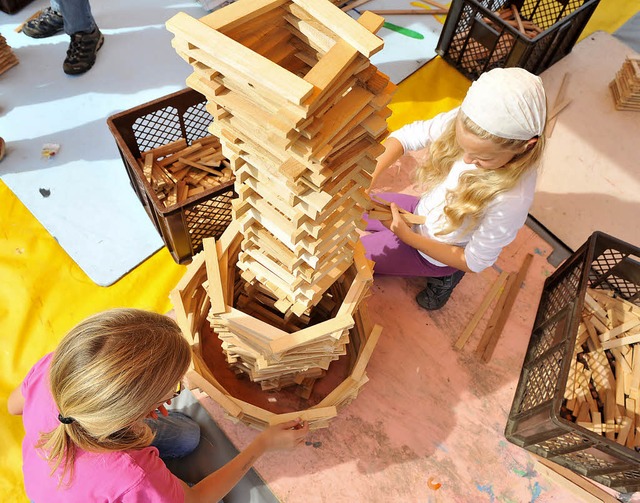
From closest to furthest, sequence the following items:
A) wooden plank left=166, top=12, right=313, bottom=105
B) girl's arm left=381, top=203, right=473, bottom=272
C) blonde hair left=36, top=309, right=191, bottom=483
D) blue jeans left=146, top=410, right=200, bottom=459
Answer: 1. wooden plank left=166, top=12, right=313, bottom=105
2. blonde hair left=36, top=309, right=191, bottom=483
3. blue jeans left=146, top=410, right=200, bottom=459
4. girl's arm left=381, top=203, right=473, bottom=272

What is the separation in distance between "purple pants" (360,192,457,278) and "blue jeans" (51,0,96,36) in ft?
8.04

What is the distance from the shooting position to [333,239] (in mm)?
1700

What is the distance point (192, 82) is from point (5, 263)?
79.7 inches

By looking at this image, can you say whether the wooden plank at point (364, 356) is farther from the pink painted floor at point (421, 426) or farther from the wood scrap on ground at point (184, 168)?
the wood scrap on ground at point (184, 168)

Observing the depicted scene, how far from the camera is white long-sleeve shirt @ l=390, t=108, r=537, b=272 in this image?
6.42ft

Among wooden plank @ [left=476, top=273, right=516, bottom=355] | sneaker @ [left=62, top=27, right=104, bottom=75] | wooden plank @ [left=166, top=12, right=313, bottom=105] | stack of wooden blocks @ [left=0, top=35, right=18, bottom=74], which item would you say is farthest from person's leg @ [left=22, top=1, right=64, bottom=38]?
wooden plank @ [left=476, top=273, right=516, bottom=355]

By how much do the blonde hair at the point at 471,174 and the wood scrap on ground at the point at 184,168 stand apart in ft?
3.64

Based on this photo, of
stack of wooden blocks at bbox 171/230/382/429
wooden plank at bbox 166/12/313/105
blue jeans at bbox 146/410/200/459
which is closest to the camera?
wooden plank at bbox 166/12/313/105

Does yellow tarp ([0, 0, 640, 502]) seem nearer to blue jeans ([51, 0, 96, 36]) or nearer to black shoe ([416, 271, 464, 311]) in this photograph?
blue jeans ([51, 0, 96, 36])

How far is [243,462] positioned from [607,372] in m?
1.94

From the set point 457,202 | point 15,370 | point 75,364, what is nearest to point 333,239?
point 457,202

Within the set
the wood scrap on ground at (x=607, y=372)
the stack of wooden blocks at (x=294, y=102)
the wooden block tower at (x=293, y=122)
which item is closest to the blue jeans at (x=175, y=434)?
the wooden block tower at (x=293, y=122)

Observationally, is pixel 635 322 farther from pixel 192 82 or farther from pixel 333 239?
pixel 192 82

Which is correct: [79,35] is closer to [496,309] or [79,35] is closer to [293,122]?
[293,122]
